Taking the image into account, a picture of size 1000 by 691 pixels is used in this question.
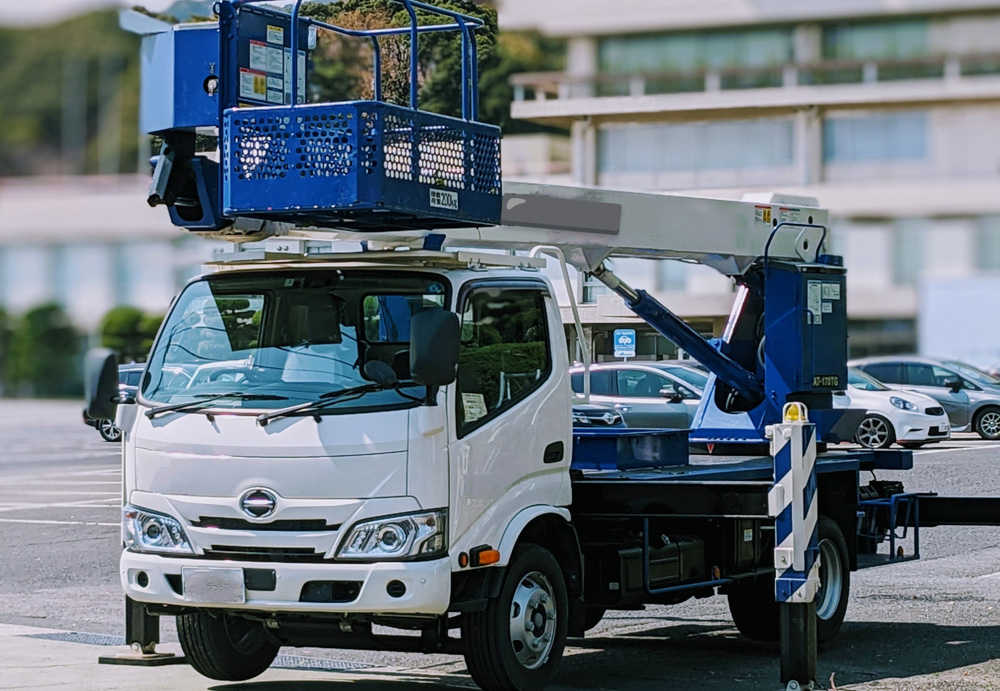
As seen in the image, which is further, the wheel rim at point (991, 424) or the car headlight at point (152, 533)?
the wheel rim at point (991, 424)

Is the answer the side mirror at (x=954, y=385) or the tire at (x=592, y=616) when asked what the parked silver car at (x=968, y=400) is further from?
the tire at (x=592, y=616)

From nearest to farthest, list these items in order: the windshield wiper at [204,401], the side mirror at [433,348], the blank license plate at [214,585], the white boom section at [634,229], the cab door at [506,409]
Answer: the side mirror at [433,348]
the blank license plate at [214,585]
the windshield wiper at [204,401]
the cab door at [506,409]
the white boom section at [634,229]

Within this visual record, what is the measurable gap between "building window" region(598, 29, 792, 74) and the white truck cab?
5189 centimetres

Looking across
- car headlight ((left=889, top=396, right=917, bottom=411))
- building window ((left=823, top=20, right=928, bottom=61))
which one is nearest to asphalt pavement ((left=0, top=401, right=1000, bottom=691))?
car headlight ((left=889, top=396, right=917, bottom=411))

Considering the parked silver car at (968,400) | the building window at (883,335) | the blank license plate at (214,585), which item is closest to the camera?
the blank license plate at (214,585)

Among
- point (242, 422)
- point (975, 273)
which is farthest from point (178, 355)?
point (975, 273)

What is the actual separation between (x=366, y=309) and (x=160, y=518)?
4.84 ft

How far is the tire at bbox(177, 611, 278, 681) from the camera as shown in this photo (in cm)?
963

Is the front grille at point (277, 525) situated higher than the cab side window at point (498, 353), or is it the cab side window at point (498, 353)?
the cab side window at point (498, 353)

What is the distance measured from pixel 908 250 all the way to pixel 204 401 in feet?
163

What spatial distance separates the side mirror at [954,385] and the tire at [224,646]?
7098 millimetres

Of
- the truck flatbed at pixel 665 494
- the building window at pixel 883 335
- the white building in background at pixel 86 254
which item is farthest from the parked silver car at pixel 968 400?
the white building in background at pixel 86 254

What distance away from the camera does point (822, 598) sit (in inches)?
436

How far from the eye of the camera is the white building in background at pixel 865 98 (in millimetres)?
51562
